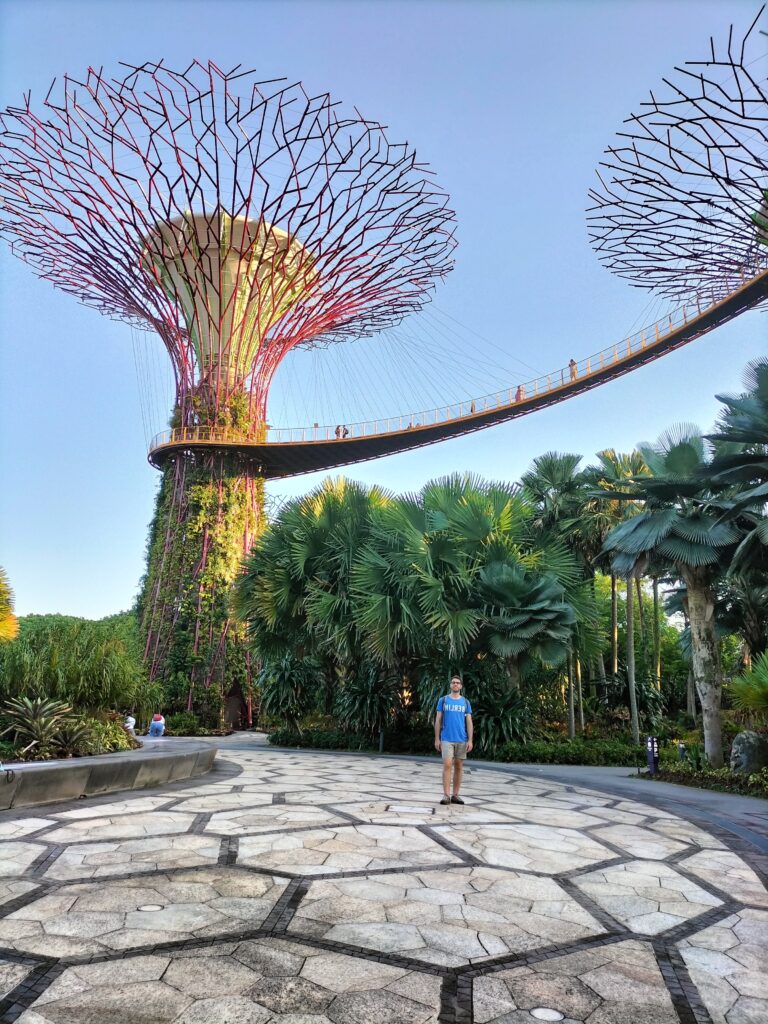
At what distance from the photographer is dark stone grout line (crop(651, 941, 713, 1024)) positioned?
2.85m

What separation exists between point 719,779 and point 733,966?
8601mm

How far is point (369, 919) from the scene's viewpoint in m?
3.86

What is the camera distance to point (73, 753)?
8.45m

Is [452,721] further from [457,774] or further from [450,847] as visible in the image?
[450,847]

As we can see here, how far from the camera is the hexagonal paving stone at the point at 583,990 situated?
2807 millimetres

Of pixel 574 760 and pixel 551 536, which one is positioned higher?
pixel 551 536

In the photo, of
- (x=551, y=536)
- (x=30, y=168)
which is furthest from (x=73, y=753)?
(x=30, y=168)

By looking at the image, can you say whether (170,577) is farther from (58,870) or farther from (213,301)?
(58,870)

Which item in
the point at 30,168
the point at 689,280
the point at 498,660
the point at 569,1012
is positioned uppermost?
the point at 30,168

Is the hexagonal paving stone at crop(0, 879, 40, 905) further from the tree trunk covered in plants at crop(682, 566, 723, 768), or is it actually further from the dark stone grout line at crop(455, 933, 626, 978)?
the tree trunk covered in plants at crop(682, 566, 723, 768)

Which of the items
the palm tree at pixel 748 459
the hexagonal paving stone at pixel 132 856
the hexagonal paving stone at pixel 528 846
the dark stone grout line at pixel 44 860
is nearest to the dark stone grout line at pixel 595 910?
the hexagonal paving stone at pixel 528 846

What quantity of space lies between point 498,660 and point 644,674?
1142 cm

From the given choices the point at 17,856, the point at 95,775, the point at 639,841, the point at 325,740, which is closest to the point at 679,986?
the point at 639,841

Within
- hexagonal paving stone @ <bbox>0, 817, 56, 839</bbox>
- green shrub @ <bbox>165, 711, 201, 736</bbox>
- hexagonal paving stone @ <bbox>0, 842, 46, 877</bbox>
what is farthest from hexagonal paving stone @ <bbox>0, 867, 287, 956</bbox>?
green shrub @ <bbox>165, 711, 201, 736</bbox>
